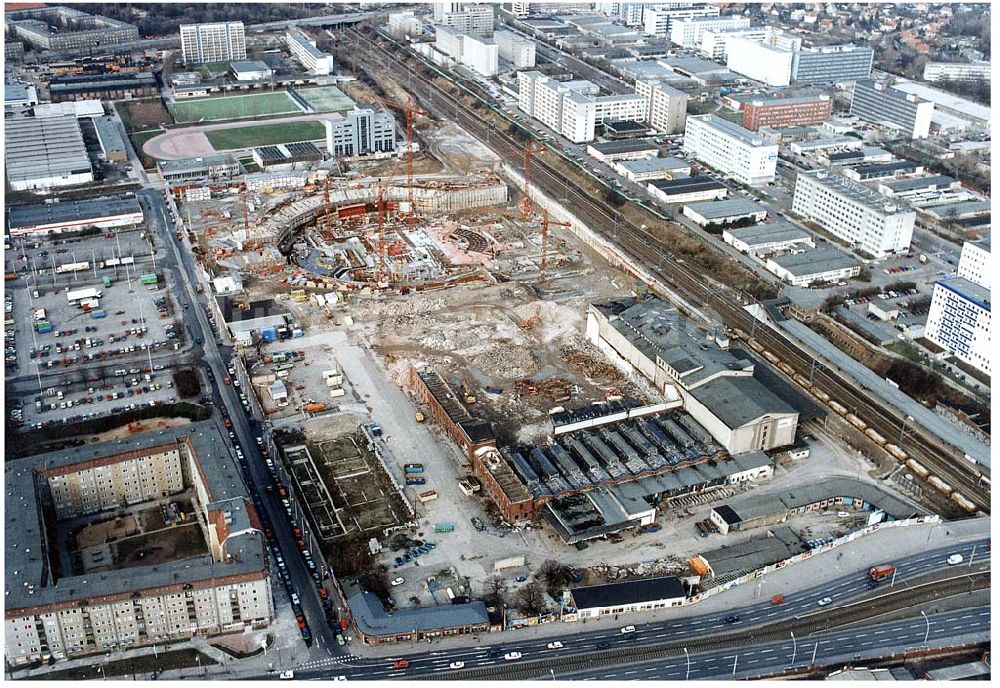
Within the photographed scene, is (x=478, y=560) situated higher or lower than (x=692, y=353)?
lower

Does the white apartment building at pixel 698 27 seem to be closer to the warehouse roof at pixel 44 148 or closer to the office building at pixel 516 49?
the office building at pixel 516 49

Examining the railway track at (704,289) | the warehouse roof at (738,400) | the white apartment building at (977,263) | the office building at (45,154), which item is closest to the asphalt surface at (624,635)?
the railway track at (704,289)

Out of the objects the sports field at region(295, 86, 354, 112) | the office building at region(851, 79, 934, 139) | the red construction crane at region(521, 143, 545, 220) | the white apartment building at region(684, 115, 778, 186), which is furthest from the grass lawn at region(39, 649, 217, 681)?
the office building at region(851, 79, 934, 139)

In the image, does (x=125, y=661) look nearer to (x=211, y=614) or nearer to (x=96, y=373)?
(x=211, y=614)

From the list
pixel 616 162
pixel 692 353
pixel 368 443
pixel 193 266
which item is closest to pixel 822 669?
pixel 692 353

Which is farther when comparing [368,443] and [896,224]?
[896,224]

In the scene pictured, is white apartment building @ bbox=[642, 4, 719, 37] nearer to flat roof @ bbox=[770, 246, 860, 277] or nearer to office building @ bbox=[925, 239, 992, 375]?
flat roof @ bbox=[770, 246, 860, 277]

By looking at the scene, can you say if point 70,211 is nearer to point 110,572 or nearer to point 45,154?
point 45,154
